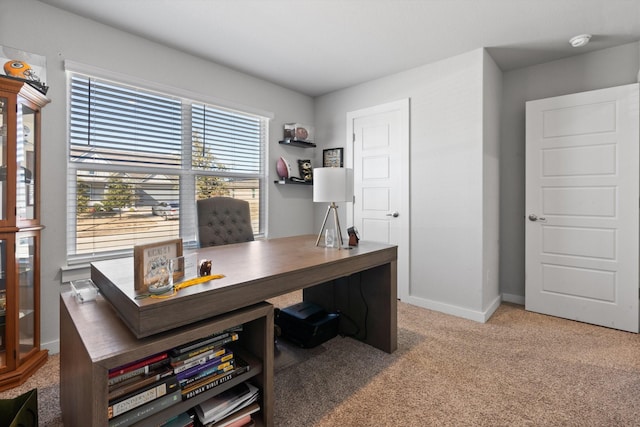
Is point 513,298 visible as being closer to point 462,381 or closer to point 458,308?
point 458,308

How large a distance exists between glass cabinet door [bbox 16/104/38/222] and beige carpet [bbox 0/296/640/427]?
1040mm

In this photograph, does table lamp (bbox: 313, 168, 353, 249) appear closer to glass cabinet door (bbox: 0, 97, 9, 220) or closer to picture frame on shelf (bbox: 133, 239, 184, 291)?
picture frame on shelf (bbox: 133, 239, 184, 291)

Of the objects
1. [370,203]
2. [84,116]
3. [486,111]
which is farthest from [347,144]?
[84,116]

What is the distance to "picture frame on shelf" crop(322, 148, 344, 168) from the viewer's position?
3.90 m

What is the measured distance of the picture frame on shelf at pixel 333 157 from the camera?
3898 millimetres

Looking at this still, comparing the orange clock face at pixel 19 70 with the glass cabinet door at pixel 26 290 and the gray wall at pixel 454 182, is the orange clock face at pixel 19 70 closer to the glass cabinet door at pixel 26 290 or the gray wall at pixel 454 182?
the glass cabinet door at pixel 26 290

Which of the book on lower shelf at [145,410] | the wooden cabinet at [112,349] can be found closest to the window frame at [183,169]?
the wooden cabinet at [112,349]

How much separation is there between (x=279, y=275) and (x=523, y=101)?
10.8 feet

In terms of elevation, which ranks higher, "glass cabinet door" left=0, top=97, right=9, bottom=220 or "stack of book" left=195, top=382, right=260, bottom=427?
"glass cabinet door" left=0, top=97, right=9, bottom=220

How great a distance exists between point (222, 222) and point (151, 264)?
148 centimetres

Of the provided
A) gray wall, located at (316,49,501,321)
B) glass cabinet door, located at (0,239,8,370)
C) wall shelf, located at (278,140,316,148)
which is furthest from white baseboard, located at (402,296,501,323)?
glass cabinet door, located at (0,239,8,370)

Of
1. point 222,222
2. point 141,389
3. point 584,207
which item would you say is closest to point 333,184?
point 222,222

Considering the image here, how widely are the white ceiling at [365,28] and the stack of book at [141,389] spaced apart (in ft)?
7.40

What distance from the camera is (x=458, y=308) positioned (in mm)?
2973
